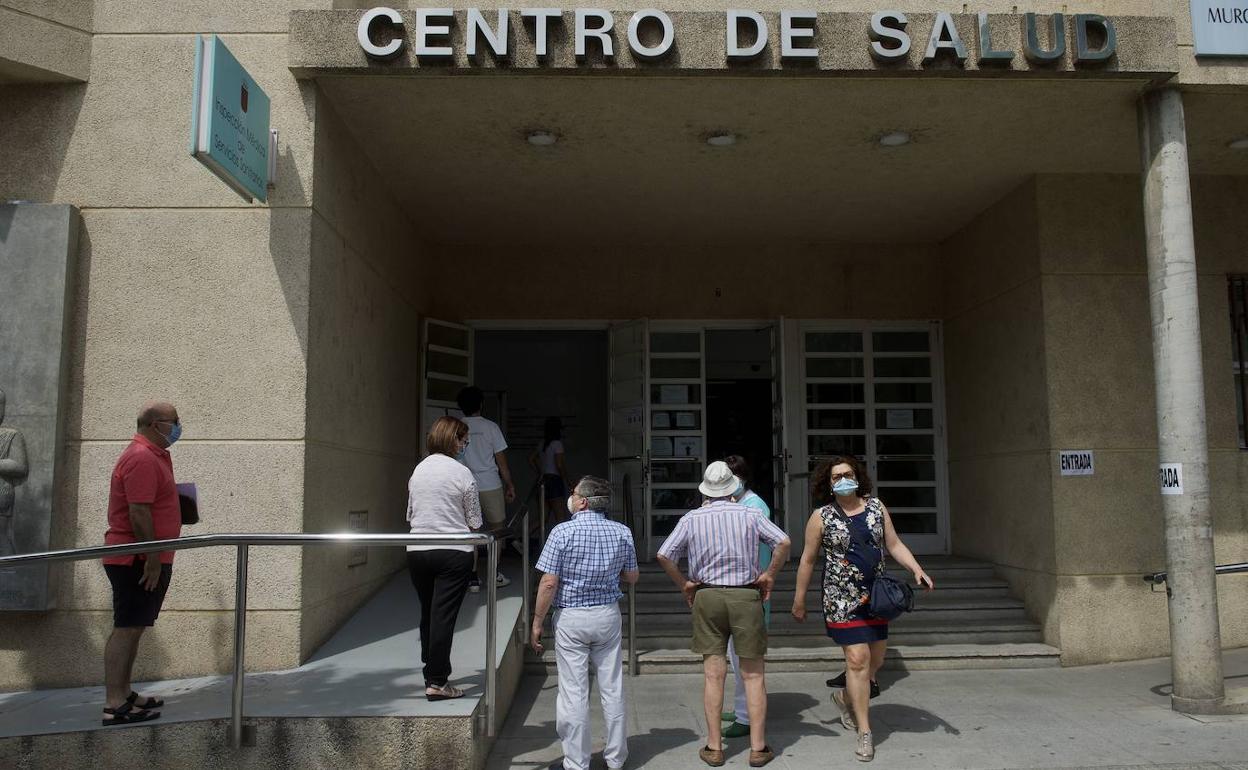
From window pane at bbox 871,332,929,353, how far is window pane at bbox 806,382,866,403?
0.48 metres

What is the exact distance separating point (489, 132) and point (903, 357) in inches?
197

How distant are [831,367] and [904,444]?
1064 mm

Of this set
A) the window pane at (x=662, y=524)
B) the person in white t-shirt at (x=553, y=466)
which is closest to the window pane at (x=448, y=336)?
the person in white t-shirt at (x=553, y=466)

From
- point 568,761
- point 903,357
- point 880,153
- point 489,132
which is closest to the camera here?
point 568,761

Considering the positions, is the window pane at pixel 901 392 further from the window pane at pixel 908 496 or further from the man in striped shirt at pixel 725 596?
the man in striped shirt at pixel 725 596

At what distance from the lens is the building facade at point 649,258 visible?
18.3 feet

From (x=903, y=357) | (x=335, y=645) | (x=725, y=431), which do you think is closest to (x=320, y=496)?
(x=335, y=645)

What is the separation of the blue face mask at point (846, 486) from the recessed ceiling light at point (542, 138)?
130 inches

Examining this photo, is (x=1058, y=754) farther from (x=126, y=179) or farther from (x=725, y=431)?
(x=725, y=431)

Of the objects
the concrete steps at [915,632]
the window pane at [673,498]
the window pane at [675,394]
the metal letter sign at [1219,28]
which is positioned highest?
the metal letter sign at [1219,28]

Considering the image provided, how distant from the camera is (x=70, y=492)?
5.50 m

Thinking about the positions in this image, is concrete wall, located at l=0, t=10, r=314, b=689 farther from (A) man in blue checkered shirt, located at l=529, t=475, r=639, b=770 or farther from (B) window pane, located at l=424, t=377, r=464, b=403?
(B) window pane, located at l=424, t=377, r=464, b=403

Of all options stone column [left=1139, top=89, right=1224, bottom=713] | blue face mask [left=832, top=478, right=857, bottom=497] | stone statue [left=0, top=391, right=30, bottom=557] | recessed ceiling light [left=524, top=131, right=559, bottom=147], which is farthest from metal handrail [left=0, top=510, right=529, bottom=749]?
stone column [left=1139, top=89, right=1224, bottom=713]

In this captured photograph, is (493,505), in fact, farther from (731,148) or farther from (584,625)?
(731,148)
